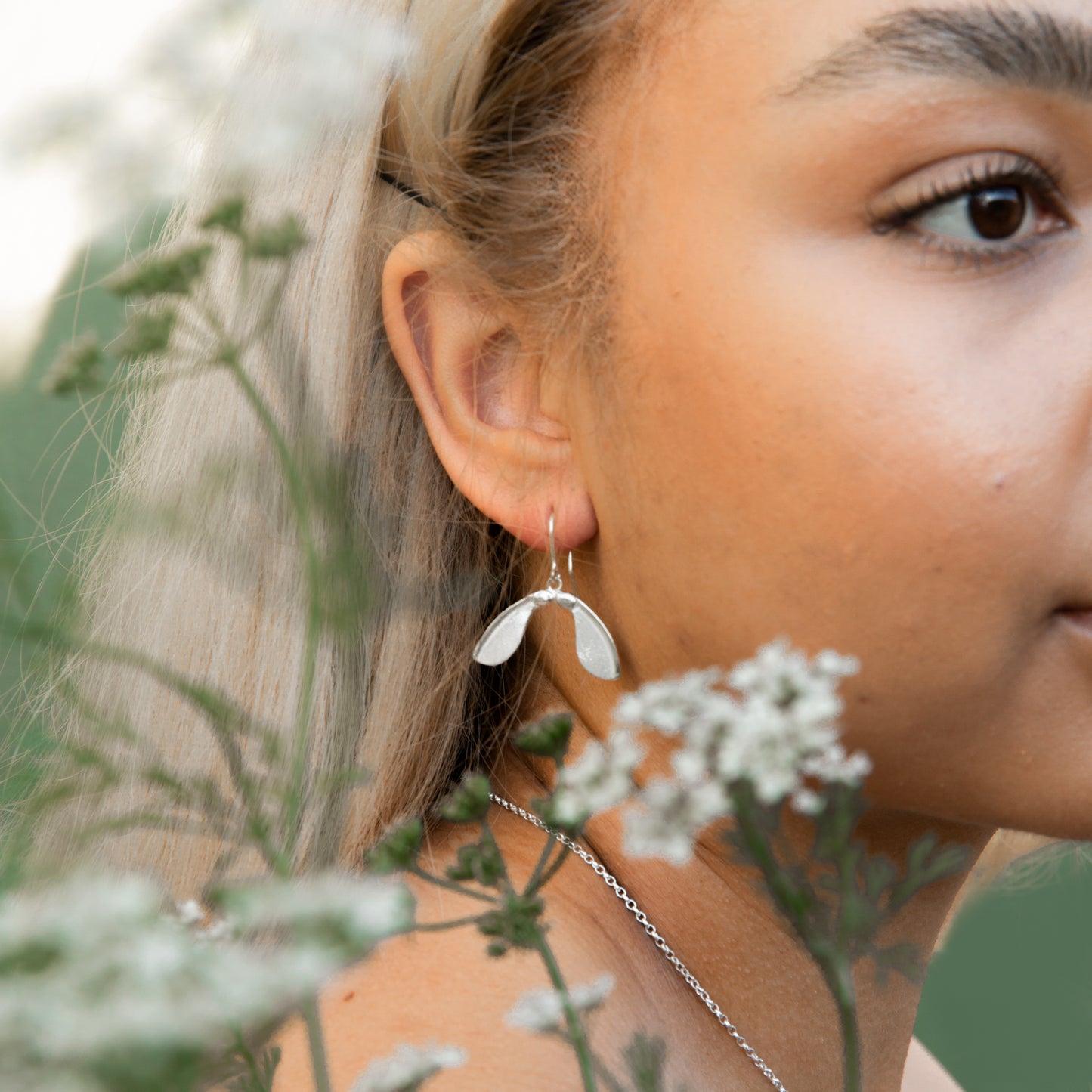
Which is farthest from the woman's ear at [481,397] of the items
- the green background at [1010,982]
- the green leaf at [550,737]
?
the green background at [1010,982]

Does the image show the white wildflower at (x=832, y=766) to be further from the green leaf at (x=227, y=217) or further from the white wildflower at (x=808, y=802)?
the green leaf at (x=227, y=217)

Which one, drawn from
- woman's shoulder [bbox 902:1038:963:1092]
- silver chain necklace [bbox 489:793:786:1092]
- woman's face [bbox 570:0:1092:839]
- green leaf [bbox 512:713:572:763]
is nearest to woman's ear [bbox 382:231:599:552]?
woman's face [bbox 570:0:1092:839]

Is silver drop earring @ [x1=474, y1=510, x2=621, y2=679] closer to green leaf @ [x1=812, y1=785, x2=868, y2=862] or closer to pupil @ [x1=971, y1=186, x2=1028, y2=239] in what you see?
pupil @ [x1=971, y1=186, x2=1028, y2=239]

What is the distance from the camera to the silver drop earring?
3.02 ft

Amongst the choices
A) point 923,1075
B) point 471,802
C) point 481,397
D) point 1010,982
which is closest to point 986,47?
point 481,397

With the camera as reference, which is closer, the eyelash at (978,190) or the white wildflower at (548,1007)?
the white wildflower at (548,1007)

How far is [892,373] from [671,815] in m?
0.48

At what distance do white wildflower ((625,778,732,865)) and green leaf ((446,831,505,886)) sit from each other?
3.8 inches

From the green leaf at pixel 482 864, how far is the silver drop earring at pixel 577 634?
0.43 m

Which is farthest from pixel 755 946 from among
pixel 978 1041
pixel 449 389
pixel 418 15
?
pixel 978 1041

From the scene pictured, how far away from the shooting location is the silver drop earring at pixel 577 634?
3.02 feet

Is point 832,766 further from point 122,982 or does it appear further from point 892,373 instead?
point 892,373

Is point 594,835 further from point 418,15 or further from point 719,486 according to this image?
point 418,15

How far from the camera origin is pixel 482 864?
421mm
